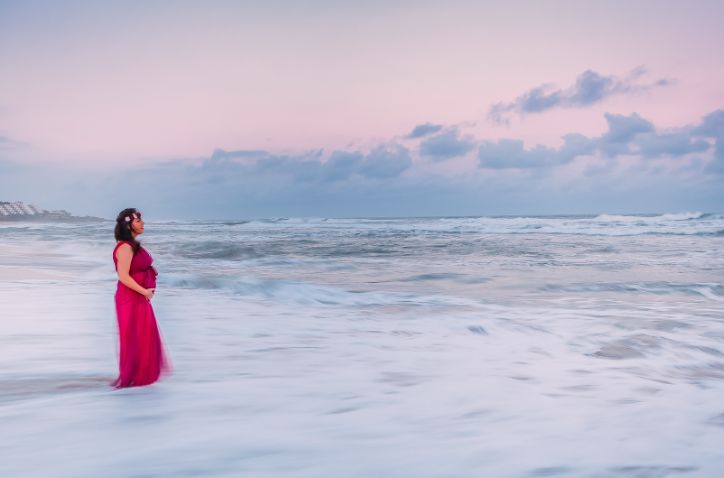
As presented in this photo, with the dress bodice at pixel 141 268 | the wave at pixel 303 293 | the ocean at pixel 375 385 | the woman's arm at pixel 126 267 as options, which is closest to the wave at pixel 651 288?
the ocean at pixel 375 385

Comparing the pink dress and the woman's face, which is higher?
the woman's face

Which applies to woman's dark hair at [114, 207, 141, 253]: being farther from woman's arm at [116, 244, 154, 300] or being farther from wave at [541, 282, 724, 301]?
wave at [541, 282, 724, 301]

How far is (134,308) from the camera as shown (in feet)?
15.2

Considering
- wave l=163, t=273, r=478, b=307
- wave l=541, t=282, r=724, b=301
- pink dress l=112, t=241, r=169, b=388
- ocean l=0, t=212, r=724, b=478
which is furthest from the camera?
wave l=541, t=282, r=724, b=301

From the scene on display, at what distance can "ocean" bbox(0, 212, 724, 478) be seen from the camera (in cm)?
372

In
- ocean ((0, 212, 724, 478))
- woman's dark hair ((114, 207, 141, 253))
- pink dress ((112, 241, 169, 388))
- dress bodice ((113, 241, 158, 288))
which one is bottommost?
ocean ((0, 212, 724, 478))

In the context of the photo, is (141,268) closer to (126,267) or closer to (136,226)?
(126,267)

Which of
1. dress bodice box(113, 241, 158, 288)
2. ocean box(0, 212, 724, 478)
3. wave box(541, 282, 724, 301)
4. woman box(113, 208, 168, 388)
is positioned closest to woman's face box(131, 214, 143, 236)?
woman box(113, 208, 168, 388)

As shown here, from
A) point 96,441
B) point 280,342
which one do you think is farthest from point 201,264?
point 96,441

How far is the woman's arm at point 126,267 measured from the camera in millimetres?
4434

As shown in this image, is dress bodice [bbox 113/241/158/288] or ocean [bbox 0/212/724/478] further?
dress bodice [bbox 113/241/158/288]

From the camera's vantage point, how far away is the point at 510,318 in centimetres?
885

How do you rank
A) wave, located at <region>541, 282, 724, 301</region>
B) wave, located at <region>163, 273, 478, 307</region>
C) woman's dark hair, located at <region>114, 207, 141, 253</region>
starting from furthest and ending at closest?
wave, located at <region>541, 282, 724, 301</region>, wave, located at <region>163, 273, 478, 307</region>, woman's dark hair, located at <region>114, 207, 141, 253</region>

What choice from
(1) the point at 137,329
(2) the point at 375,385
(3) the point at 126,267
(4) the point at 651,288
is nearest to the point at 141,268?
(3) the point at 126,267
